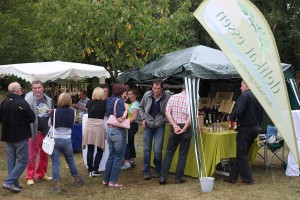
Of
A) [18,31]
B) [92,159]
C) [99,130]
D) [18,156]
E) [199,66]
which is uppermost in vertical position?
[18,31]

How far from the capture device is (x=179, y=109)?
248 inches

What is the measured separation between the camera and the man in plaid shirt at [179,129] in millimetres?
6270

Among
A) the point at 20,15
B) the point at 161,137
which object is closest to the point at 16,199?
the point at 161,137

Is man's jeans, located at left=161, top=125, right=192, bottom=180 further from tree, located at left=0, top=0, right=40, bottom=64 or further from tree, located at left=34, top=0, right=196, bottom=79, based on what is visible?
tree, located at left=0, top=0, right=40, bottom=64

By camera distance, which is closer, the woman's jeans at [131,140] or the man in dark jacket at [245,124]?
the man in dark jacket at [245,124]

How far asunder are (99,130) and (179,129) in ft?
4.34

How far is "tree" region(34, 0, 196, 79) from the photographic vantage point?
7891 millimetres

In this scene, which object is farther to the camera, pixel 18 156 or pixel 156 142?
pixel 156 142

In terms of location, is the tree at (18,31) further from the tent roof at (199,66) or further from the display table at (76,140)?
the tent roof at (199,66)

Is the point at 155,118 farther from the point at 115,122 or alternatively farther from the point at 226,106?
the point at 226,106

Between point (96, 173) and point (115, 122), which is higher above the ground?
point (115, 122)

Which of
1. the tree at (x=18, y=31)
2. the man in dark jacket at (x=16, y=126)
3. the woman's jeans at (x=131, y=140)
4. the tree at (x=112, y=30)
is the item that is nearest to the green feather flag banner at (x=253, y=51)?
the man in dark jacket at (x=16, y=126)

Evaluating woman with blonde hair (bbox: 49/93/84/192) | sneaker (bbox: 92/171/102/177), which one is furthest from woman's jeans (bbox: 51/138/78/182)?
sneaker (bbox: 92/171/102/177)

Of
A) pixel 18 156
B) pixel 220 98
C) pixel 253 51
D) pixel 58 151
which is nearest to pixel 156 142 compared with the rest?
pixel 58 151
